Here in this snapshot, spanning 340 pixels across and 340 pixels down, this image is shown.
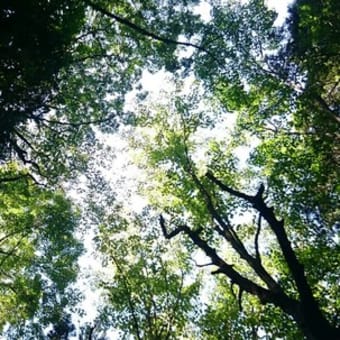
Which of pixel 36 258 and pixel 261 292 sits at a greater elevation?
pixel 36 258

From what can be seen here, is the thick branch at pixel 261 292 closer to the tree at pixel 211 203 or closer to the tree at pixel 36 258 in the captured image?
the tree at pixel 211 203

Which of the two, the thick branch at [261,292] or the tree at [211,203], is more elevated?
the tree at [211,203]

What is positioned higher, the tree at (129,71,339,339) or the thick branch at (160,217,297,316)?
the tree at (129,71,339,339)

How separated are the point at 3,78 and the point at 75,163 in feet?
22.9

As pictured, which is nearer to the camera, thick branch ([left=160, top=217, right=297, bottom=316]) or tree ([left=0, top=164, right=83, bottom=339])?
thick branch ([left=160, top=217, right=297, bottom=316])

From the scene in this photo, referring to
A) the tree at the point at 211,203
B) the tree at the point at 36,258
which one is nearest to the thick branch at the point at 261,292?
the tree at the point at 211,203

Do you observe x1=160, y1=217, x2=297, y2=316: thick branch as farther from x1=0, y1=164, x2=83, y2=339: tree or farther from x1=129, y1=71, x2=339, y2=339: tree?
x1=0, y1=164, x2=83, y2=339: tree

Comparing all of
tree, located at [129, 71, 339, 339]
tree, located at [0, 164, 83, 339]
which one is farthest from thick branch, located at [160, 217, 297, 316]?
tree, located at [0, 164, 83, 339]

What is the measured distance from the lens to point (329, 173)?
1309cm

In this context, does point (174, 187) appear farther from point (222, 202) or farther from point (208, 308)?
point (208, 308)

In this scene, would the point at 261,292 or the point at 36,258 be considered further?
the point at 36,258

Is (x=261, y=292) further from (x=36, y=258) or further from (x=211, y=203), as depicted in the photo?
(x=36, y=258)

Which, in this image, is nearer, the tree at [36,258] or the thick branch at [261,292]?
A: the thick branch at [261,292]

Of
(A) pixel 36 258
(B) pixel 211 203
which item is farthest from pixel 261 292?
(A) pixel 36 258
